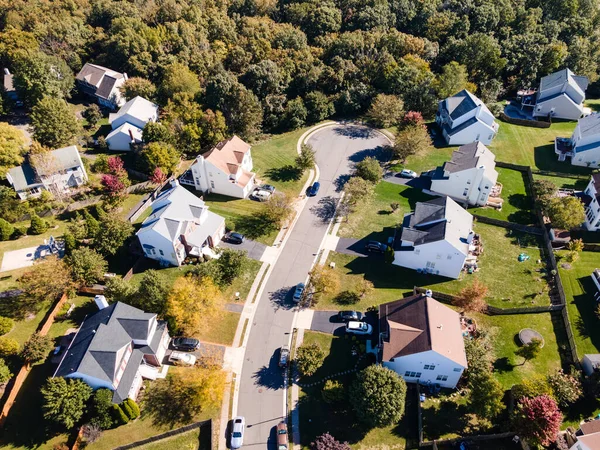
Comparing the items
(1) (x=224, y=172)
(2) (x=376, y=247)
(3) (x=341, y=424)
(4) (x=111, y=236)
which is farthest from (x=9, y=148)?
(3) (x=341, y=424)

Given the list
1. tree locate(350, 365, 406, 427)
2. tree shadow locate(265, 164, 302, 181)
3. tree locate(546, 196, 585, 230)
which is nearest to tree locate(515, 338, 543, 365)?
tree locate(350, 365, 406, 427)

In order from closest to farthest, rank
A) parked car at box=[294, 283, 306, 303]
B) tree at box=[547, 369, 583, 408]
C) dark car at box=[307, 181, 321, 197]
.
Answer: tree at box=[547, 369, 583, 408] < parked car at box=[294, 283, 306, 303] < dark car at box=[307, 181, 321, 197]

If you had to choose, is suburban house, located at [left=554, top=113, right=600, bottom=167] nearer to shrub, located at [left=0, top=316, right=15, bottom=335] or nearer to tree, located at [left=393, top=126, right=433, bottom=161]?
tree, located at [left=393, top=126, right=433, bottom=161]

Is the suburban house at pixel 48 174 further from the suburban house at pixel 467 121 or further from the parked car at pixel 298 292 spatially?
the suburban house at pixel 467 121

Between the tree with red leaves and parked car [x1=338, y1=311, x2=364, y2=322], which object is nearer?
the tree with red leaves

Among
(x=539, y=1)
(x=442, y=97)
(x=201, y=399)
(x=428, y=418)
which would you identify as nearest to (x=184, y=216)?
(x=201, y=399)

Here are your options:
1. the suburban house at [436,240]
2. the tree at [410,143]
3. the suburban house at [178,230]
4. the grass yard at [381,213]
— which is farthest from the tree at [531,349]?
the suburban house at [178,230]
